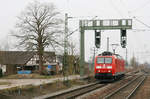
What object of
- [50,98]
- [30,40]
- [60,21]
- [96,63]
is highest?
[60,21]

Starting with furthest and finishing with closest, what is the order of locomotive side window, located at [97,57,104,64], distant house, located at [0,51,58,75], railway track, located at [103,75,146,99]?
distant house, located at [0,51,58,75] < locomotive side window, located at [97,57,104,64] < railway track, located at [103,75,146,99]

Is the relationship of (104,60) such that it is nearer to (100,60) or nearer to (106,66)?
(100,60)

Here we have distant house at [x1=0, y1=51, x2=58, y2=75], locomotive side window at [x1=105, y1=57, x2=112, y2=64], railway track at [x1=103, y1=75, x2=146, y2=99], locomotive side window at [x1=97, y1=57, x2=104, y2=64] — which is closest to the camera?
railway track at [x1=103, y1=75, x2=146, y2=99]

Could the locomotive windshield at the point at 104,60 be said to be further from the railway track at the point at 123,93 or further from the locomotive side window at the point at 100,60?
the railway track at the point at 123,93

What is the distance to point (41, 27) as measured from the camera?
44.6 meters

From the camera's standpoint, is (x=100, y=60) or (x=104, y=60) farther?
(x=100, y=60)

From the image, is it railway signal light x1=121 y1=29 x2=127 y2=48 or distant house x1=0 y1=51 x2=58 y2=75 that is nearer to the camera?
railway signal light x1=121 y1=29 x2=127 y2=48

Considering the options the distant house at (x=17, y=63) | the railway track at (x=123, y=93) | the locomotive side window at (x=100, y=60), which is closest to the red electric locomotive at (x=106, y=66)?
the locomotive side window at (x=100, y=60)

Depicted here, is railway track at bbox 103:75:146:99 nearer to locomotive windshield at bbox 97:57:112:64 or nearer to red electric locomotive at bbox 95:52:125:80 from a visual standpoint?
red electric locomotive at bbox 95:52:125:80

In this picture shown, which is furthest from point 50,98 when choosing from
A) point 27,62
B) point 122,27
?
point 27,62

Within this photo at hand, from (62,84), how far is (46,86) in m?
2.69

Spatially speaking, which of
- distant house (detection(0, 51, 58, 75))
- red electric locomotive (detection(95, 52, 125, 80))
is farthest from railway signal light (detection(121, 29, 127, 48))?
distant house (detection(0, 51, 58, 75))

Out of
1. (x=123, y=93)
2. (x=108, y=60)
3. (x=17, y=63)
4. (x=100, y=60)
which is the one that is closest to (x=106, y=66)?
(x=108, y=60)

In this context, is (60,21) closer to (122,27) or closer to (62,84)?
(122,27)
